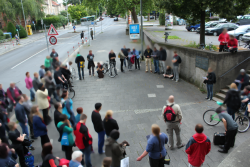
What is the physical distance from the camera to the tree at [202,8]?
10125mm

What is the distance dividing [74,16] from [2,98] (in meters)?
58.9

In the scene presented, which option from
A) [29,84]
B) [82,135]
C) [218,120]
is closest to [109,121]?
[82,135]

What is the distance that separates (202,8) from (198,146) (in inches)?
339

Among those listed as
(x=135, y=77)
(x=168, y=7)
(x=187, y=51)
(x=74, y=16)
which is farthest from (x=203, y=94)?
(x=74, y=16)

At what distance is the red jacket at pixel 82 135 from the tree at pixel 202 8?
892 centimetres

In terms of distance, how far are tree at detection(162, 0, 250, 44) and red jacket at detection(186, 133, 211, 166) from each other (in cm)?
807

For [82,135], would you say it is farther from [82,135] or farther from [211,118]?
[211,118]

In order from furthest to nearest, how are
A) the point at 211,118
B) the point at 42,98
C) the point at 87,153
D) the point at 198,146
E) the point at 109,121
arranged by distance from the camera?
1. the point at 42,98
2. the point at 211,118
3. the point at 109,121
4. the point at 87,153
5. the point at 198,146

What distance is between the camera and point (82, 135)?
187 inches

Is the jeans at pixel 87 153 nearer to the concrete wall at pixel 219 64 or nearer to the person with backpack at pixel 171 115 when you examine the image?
the person with backpack at pixel 171 115

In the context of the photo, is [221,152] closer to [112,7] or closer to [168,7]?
[168,7]

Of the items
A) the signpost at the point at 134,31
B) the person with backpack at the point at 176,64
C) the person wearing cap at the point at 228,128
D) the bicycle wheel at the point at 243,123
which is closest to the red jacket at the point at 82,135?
the person wearing cap at the point at 228,128

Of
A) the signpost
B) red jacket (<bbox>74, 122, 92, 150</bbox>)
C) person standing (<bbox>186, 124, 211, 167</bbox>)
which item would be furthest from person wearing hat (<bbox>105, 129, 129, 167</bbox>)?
the signpost

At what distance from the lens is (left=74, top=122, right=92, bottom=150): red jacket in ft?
15.4
